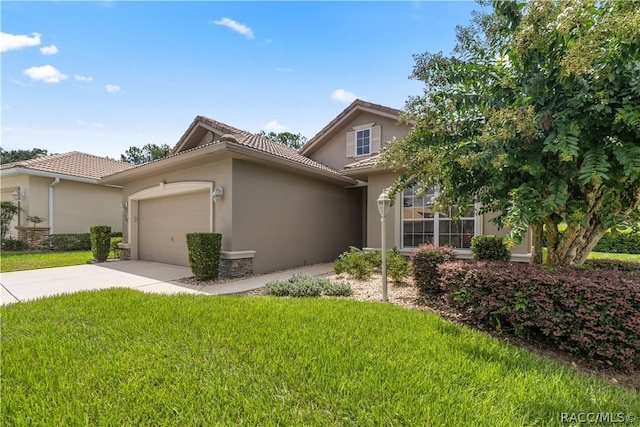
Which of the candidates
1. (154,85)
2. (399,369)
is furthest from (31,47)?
(399,369)

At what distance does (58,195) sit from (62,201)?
1.13ft

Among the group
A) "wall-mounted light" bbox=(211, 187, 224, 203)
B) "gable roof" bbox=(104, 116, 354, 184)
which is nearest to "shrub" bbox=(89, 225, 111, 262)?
"gable roof" bbox=(104, 116, 354, 184)

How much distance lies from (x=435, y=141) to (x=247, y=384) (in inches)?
180

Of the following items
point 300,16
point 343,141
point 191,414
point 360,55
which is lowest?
point 191,414

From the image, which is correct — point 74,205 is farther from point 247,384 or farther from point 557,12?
point 557,12

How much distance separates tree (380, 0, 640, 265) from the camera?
3568mm

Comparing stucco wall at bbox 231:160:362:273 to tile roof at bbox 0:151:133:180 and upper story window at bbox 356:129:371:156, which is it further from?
tile roof at bbox 0:151:133:180

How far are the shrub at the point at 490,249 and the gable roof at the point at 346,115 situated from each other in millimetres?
6362

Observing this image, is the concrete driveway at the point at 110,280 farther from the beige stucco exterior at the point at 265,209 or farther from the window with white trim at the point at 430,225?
the window with white trim at the point at 430,225

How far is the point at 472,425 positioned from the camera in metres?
2.17

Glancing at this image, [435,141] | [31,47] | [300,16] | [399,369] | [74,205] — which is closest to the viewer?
[399,369]

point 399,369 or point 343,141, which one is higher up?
point 343,141

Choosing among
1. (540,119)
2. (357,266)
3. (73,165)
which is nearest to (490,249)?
(357,266)

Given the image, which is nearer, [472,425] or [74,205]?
[472,425]
